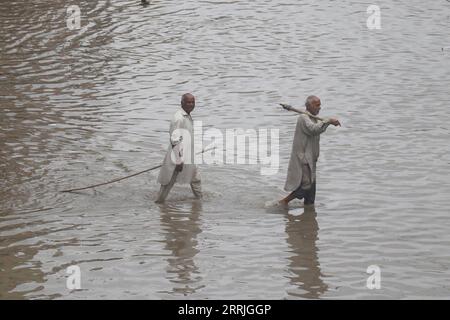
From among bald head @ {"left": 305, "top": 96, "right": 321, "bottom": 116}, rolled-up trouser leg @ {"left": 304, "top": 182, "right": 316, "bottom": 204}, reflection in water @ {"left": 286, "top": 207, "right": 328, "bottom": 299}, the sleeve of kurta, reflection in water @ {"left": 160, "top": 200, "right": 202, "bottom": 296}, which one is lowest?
reflection in water @ {"left": 286, "top": 207, "right": 328, "bottom": 299}

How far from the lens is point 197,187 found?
13.1 m

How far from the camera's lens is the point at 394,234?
11609mm

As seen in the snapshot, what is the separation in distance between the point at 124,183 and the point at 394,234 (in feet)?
14.8

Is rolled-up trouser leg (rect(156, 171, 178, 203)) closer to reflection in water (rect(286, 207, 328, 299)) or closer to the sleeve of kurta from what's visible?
reflection in water (rect(286, 207, 328, 299))

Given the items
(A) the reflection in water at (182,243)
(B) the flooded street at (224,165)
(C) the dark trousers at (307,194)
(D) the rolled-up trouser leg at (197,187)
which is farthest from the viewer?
(D) the rolled-up trouser leg at (197,187)

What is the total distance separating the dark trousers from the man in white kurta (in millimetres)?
1554

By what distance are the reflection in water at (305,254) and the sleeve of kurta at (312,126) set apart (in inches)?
46.3

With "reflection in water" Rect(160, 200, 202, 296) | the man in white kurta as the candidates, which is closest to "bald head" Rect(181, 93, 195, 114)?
the man in white kurta

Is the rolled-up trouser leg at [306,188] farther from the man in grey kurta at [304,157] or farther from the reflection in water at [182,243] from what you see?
the reflection in water at [182,243]

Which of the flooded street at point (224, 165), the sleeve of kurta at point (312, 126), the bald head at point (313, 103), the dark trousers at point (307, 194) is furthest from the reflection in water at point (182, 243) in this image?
the bald head at point (313, 103)

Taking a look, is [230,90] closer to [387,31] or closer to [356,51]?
[356,51]

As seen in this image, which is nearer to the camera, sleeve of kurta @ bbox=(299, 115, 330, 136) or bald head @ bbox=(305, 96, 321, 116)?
sleeve of kurta @ bbox=(299, 115, 330, 136)

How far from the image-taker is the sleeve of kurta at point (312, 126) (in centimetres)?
1199

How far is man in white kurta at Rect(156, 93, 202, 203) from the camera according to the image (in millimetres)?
12484
